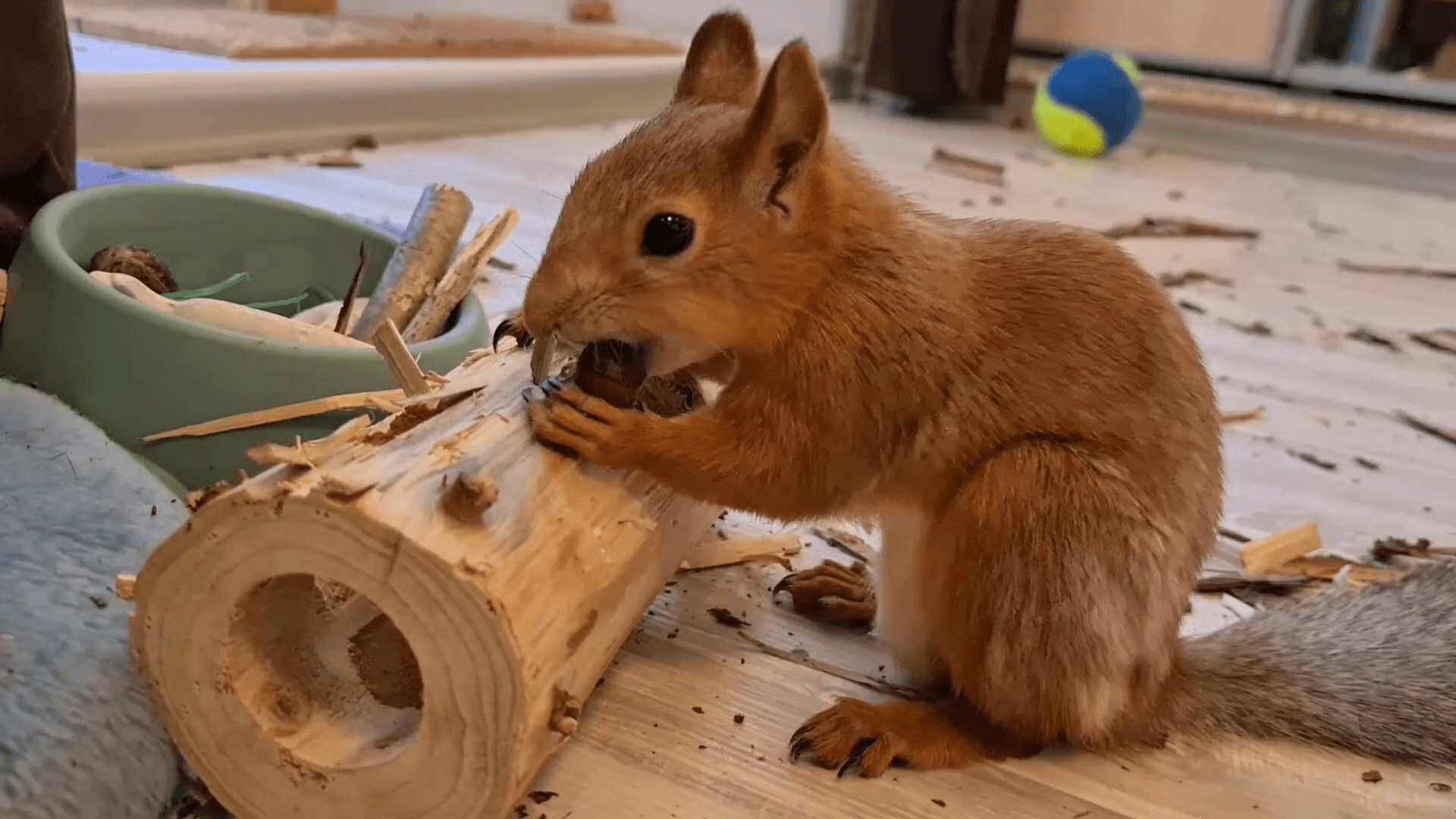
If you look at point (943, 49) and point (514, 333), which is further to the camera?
point (943, 49)

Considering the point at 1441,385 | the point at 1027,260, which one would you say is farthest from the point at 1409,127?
the point at 1027,260

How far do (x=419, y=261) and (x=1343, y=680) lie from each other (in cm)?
110

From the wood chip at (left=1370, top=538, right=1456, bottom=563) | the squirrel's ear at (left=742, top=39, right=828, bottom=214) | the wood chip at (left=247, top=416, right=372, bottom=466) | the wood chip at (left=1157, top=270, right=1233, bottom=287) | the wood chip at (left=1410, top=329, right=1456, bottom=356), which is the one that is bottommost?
the wood chip at (left=1370, top=538, right=1456, bottom=563)

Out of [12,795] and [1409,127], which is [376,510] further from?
[1409,127]

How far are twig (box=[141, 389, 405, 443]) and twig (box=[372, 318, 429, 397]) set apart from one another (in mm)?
70

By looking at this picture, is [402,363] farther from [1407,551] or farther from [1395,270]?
[1395,270]

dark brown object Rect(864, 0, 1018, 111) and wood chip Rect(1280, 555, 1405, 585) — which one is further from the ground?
dark brown object Rect(864, 0, 1018, 111)

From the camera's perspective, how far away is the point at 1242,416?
194 cm

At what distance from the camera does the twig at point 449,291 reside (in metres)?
1.43

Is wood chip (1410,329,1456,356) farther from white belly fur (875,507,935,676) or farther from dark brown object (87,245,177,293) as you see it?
dark brown object (87,245,177,293)

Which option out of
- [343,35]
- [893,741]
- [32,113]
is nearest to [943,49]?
[343,35]

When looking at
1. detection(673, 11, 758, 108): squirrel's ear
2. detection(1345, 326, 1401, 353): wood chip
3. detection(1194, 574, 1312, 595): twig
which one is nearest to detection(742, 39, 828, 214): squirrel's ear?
detection(673, 11, 758, 108): squirrel's ear

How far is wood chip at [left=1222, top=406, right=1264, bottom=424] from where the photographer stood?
6.33 feet

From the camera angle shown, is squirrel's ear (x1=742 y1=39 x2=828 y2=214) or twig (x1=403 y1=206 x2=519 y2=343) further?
twig (x1=403 y1=206 x2=519 y2=343)
